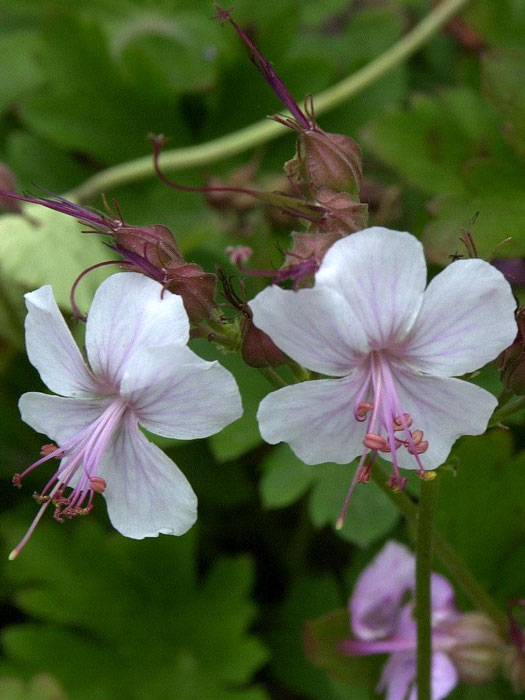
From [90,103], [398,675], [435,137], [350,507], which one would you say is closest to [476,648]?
[398,675]

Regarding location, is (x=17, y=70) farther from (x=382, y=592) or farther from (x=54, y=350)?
(x=382, y=592)

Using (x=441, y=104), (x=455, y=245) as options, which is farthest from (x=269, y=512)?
(x=441, y=104)

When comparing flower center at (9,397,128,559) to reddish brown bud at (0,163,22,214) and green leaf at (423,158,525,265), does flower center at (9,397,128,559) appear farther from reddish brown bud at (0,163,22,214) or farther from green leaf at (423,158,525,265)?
reddish brown bud at (0,163,22,214)

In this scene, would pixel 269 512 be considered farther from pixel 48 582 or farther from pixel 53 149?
pixel 53 149

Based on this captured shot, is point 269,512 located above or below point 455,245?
below

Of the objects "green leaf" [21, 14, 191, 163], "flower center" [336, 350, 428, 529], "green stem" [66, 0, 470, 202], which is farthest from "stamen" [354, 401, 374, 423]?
"green leaf" [21, 14, 191, 163]

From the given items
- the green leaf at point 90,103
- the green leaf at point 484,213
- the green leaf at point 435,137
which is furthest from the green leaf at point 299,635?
the green leaf at point 90,103

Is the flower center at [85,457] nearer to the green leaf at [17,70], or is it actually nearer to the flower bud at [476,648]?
the flower bud at [476,648]
